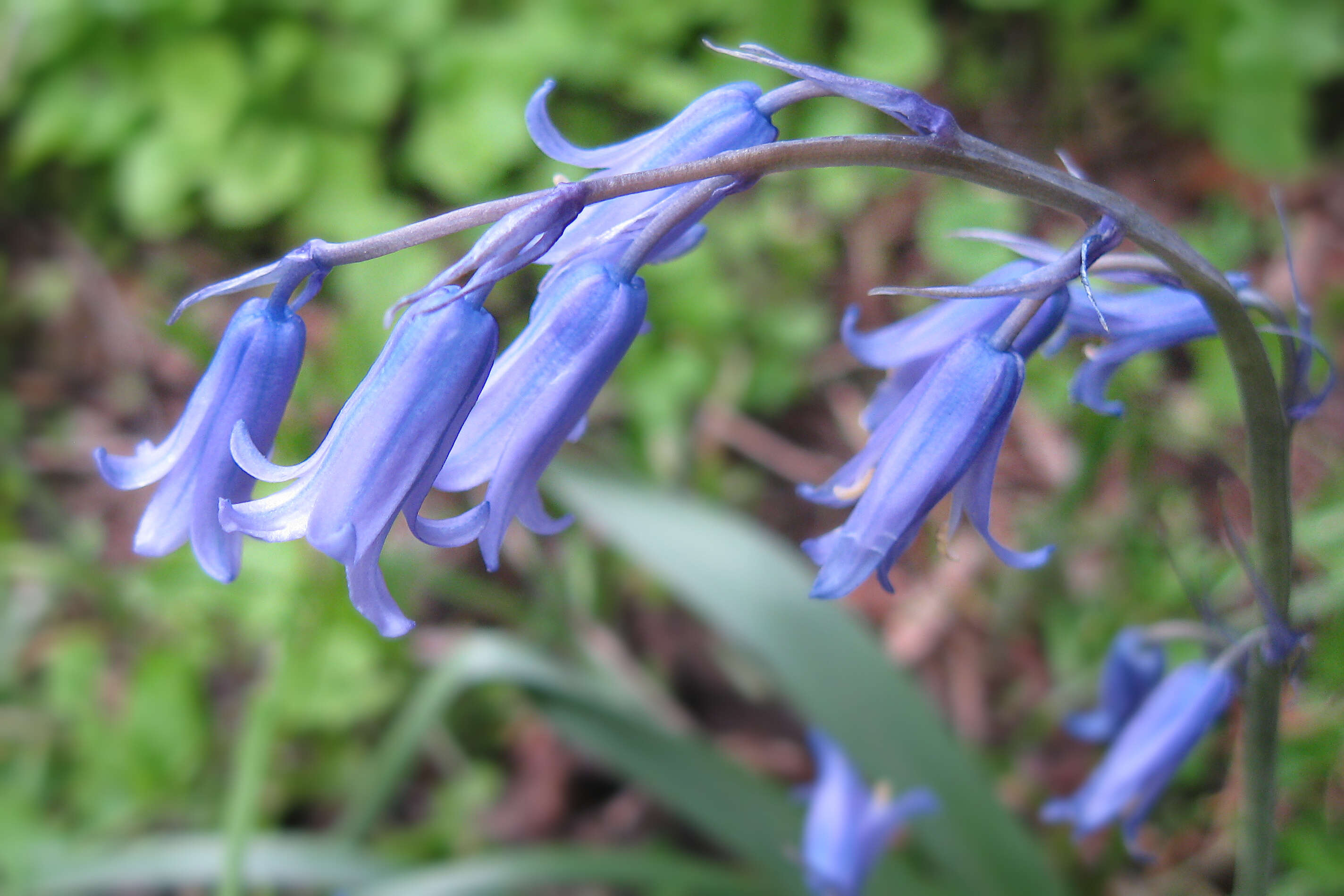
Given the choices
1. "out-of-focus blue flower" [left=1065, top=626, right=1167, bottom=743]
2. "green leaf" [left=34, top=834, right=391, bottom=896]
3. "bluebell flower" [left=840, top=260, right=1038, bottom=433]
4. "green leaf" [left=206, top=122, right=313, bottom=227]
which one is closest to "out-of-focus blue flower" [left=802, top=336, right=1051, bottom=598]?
"bluebell flower" [left=840, top=260, right=1038, bottom=433]

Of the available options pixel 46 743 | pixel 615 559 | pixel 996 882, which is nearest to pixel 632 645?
pixel 615 559

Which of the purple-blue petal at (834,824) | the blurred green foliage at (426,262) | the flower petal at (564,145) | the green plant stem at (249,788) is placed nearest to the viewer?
the flower petal at (564,145)

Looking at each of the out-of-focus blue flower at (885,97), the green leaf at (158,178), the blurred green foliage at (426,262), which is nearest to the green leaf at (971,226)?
the blurred green foliage at (426,262)

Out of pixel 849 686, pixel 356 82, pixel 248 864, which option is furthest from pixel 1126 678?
pixel 356 82

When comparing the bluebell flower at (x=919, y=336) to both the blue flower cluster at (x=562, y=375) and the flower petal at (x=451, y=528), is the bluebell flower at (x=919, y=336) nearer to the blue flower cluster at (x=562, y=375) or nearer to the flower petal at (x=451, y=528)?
the blue flower cluster at (x=562, y=375)

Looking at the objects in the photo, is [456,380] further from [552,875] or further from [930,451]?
[552,875]

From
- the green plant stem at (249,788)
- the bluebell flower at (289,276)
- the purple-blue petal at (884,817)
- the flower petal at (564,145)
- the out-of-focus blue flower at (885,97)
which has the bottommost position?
the purple-blue petal at (884,817)

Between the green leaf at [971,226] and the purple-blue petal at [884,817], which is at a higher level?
the green leaf at [971,226]
